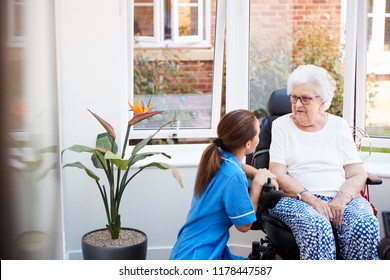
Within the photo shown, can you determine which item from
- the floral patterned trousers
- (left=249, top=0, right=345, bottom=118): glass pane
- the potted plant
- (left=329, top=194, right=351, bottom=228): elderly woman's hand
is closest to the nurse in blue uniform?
the floral patterned trousers

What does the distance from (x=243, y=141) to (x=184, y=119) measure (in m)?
1.43

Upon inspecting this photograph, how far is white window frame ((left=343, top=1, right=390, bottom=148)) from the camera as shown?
11.2ft

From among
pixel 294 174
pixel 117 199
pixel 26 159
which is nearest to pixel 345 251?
pixel 294 174

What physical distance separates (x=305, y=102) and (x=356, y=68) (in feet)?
3.22

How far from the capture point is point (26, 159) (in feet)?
1.82

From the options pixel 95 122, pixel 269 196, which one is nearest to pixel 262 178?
pixel 269 196

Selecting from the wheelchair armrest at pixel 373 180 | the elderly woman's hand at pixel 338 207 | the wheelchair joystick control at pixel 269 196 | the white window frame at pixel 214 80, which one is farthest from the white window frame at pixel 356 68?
the wheelchair joystick control at pixel 269 196

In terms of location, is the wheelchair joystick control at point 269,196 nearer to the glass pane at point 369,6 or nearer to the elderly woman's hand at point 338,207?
the elderly woman's hand at point 338,207

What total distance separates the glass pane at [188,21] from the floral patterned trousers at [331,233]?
1.49 metres

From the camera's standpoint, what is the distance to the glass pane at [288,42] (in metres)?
3.48

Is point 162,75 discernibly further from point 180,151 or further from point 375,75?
point 375,75

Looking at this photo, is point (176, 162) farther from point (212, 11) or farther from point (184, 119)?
point (212, 11)

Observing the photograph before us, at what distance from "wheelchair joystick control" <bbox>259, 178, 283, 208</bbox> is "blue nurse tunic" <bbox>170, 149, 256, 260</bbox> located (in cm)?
8

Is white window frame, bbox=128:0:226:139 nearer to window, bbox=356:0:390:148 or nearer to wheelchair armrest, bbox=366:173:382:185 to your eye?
window, bbox=356:0:390:148
